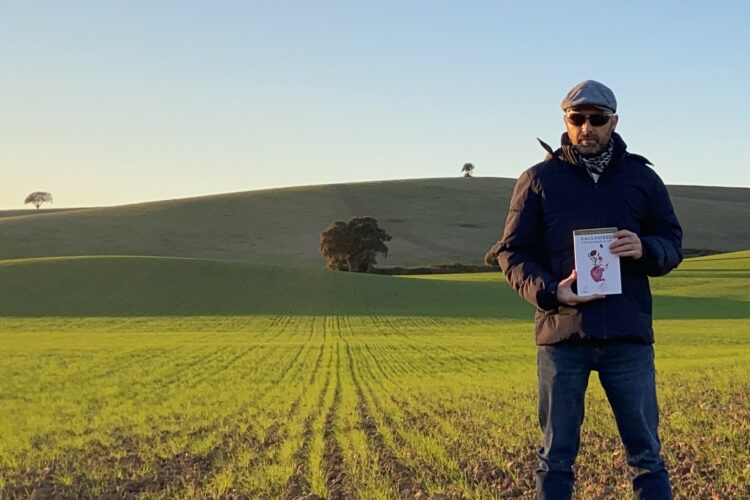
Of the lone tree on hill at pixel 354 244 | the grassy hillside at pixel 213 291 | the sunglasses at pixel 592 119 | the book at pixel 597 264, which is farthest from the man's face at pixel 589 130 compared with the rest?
the lone tree on hill at pixel 354 244

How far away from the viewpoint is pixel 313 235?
86562mm

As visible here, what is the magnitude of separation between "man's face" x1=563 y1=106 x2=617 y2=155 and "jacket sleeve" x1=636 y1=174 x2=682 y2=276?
38 cm

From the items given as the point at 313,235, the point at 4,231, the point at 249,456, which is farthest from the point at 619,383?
the point at 4,231

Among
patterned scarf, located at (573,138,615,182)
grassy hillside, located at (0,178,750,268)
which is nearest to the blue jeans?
patterned scarf, located at (573,138,615,182)

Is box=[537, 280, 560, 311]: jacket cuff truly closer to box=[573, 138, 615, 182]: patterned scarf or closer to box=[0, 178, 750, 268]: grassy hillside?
box=[573, 138, 615, 182]: patterned scarf

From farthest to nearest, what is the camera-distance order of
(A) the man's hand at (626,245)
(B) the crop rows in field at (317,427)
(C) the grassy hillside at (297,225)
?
(C) the grassy hillside at (297,225) → (B) the crop rows in field at (317,427) → (A) the man's hand at (626,245)

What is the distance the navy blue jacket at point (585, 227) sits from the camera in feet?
14.1

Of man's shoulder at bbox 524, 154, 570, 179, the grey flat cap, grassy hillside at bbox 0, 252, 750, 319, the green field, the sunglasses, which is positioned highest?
the grey flat cap

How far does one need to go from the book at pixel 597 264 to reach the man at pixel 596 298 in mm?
50

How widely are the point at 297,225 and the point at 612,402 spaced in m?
86.9

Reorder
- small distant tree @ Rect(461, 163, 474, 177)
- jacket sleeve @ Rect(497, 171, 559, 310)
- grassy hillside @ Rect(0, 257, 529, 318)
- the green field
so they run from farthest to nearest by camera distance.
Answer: small distant tree @ Rect(461, 163, 474, 177)
grassy hillside @ Rect(0, 257, 529, 318)
the green field
jacket sleeve @ Rect(497, 171, 559, 310)

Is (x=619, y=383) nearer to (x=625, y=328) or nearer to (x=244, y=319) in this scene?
(x=625, y=328)

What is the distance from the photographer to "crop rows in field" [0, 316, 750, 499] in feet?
22.4

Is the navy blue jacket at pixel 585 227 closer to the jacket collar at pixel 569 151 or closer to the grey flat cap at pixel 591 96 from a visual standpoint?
the jacket collar at pixel 569 151
